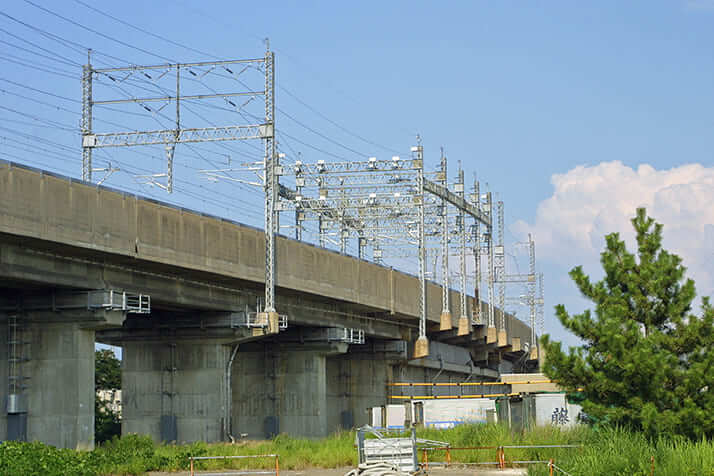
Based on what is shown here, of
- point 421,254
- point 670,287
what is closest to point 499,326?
point 421,254

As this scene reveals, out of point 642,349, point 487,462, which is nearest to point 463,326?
point 487,462

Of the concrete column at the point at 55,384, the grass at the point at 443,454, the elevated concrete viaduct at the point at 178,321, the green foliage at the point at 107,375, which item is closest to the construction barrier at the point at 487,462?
the grass at the point at 443,454

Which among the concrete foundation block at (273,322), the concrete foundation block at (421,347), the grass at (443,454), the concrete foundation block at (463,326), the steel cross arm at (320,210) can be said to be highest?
the steel cross arm at (320,210)

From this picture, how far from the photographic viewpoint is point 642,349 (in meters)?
27.1

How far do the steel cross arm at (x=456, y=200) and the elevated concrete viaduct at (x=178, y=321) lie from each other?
532 cm

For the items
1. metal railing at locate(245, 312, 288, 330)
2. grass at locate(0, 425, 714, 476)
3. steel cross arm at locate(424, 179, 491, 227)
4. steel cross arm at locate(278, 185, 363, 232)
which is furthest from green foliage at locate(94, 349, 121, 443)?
grass at locate(0, 425, 714, 476)

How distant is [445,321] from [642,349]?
41.5 meters

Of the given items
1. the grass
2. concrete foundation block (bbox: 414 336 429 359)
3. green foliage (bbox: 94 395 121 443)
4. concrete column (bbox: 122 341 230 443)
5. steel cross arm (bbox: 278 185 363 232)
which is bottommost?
green foliage (bbox: 94 395 121 443)

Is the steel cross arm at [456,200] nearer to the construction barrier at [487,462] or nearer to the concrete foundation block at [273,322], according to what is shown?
the concrete foundation block at [273,322]

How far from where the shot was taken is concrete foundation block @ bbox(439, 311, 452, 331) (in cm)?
6825

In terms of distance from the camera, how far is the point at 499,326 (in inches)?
3319

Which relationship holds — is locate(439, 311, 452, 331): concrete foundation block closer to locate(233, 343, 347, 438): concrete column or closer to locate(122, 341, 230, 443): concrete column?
locate(233, 343, 347, 438): concrete column

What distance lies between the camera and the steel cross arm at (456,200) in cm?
6682

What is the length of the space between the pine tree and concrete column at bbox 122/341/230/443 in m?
22.0
